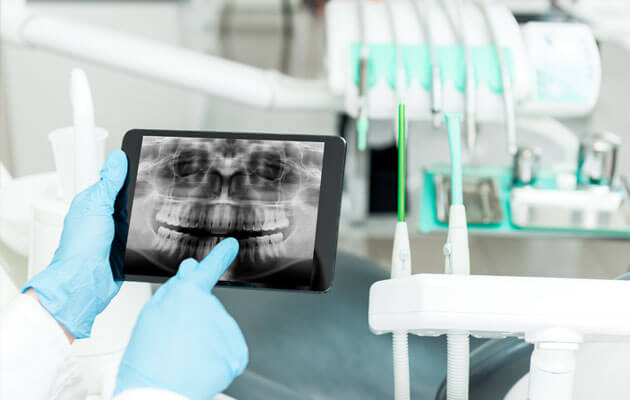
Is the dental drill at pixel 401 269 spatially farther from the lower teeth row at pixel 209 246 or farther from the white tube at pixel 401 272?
the lower teeth row at pixel 209 246

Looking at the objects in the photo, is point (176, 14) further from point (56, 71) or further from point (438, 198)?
point (438, 198)

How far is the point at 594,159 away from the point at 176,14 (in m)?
2.22

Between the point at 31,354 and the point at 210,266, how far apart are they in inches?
9.1

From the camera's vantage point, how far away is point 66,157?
917mm

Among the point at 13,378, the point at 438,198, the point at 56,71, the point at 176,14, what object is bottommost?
the point at 13,378

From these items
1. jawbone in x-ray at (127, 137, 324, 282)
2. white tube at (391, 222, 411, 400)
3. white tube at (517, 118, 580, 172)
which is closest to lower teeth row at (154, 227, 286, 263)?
jawbone in x-ray at (127, 137, 324, 282)

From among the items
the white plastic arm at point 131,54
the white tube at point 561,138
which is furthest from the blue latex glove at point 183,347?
the white tube at point 561,138

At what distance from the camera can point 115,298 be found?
910 mm

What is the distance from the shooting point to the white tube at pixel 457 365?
0.75 metres

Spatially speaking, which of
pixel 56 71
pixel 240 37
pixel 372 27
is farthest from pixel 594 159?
pixel 240 37

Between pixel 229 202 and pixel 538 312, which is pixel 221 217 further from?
pixel 538 312

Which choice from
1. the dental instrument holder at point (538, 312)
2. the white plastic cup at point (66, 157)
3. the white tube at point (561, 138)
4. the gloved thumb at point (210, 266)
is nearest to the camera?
the dental instrument holder at point (538, 312)

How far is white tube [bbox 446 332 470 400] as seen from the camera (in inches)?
29.5

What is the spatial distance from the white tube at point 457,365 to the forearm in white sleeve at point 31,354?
47 centimetres
